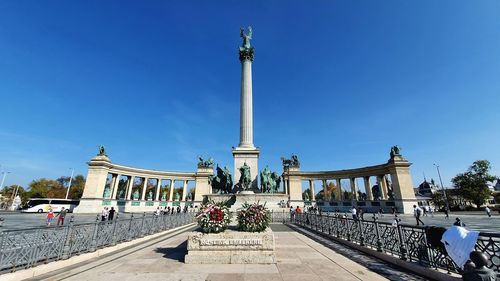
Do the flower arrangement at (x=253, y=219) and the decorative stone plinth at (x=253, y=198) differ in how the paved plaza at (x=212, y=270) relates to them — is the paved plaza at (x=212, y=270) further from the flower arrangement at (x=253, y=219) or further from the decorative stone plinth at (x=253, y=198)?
the decorative stone plinth at (x=253, y=198)

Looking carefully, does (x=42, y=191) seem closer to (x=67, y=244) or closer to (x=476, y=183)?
(x=67, y=244)

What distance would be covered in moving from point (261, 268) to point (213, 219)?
2362mm

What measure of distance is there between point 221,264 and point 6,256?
5.90m

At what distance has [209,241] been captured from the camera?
781 centimetres

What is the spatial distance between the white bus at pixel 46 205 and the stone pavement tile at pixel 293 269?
187ft

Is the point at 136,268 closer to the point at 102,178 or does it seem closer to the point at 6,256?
the point at 6,256

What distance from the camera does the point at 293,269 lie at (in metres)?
7.04

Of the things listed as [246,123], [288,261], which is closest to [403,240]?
[288,261]

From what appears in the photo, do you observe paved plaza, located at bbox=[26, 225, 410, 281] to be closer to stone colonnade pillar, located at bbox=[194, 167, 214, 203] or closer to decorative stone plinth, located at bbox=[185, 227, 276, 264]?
decorative stone plinth, located at bbox=[185, 227, 276, 264]

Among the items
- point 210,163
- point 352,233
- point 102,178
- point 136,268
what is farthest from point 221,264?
point 102,178

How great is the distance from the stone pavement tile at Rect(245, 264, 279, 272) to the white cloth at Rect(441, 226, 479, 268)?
4433 millimetres

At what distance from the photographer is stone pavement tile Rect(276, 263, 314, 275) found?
6738 mm

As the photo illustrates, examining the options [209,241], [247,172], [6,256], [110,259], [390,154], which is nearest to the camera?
[6,256]

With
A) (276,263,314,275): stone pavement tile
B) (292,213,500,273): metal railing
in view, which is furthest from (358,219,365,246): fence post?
(276,263,314,275): stone pavement tile
